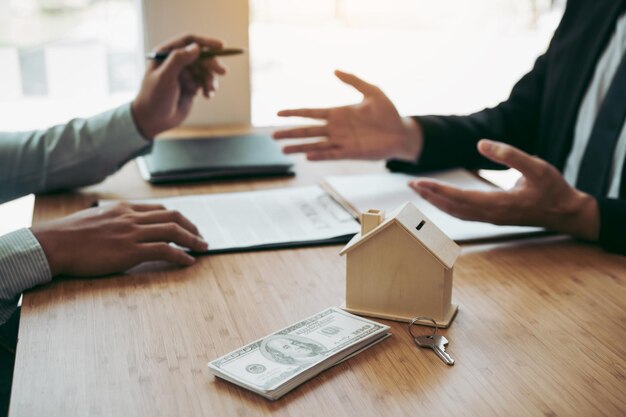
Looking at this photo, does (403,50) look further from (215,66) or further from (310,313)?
(310,313)

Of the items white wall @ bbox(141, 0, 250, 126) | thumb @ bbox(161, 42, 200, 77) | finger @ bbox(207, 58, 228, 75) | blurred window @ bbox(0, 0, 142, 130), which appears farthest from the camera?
blurred window @ bbox(0, 0, 142, 130)

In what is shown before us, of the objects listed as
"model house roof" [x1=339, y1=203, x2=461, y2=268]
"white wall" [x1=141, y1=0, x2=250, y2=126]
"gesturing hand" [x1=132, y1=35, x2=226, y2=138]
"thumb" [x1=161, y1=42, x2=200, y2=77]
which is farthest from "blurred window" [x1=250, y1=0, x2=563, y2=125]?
"model house roof" [x1=339, y1=203, x2=461, y2=268]

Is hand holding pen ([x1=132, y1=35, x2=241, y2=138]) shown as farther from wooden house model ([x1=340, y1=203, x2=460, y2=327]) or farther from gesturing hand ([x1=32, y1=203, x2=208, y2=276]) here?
wooden house model ([x1=340, y1=203, x2=460, y2=327])

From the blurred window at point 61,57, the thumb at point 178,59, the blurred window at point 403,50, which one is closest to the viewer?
the thumb at point 178,59

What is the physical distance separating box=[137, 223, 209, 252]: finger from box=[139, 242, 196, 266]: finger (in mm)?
18

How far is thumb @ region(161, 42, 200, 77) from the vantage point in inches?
56.4

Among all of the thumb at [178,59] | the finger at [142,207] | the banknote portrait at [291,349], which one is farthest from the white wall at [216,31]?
the banknote portrait at [291,349]

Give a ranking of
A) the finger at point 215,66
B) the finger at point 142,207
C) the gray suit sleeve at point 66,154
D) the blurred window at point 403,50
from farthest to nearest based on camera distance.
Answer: the blurred window at point 403,50
the finger at point 215,66
the gray suit sleeve at point 66,154
the finger at point 142,207

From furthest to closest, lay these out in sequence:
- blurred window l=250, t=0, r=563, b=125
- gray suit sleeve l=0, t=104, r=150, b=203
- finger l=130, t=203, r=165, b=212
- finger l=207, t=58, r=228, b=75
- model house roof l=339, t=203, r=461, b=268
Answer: blurred window l=250, t=0, r=563, b=125
finger l=207, t=58, r=228, b=75
gray suit sleeve l=0, t=104, r=150, b=203
finger l=130, t=203, r=165, b=212
model house roof l=339, t=203, r=461, b=268

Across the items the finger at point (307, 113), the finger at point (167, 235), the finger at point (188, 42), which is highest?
the finger at point (188, 42)

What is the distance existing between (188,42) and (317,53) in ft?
5.42

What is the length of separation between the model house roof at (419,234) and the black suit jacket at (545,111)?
0.61 meters

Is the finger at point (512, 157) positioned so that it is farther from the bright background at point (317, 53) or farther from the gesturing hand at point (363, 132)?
the bright background at point (317, 53)

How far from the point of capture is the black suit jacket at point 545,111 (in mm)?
1460
